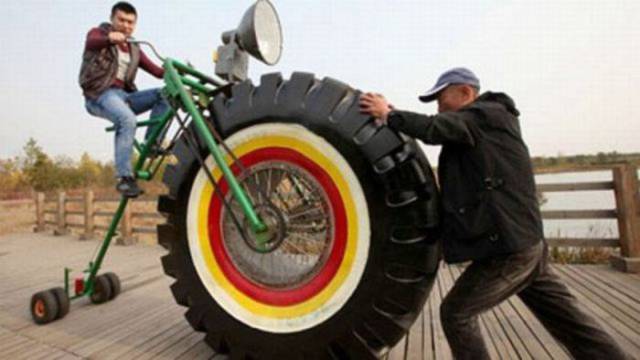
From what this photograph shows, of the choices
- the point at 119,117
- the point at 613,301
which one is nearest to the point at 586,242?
the point at 613,301

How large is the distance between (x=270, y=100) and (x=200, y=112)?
1.67 feet

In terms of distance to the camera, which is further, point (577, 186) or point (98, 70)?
point (577, 186)

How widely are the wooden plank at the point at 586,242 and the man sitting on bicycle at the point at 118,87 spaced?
5123 mm

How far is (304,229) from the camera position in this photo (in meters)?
2.03

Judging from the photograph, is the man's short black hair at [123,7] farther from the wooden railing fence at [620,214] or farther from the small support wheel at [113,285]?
the wooden railing fence at [620,214]

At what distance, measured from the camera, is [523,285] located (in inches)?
67.5

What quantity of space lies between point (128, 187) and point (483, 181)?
2.24 meters

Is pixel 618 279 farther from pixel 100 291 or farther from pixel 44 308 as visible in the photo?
pixel 44 308

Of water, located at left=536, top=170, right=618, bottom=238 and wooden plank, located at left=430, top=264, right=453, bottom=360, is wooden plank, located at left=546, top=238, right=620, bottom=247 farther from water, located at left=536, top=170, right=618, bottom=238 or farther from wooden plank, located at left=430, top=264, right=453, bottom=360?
wooden plank, located at left=430, top=264, right=453, bottom=360

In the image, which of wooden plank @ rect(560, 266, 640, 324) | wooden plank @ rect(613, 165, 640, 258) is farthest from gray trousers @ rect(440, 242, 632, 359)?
wooden plank @ rect(613, 165, 640, 258)

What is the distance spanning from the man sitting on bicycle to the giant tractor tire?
0.75 meters

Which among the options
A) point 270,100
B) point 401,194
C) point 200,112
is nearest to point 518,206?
point 401,194

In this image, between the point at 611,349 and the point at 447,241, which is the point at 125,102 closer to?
the point at 447,241

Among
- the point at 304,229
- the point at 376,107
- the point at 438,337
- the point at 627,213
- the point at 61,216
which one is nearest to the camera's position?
the point at 376,107
